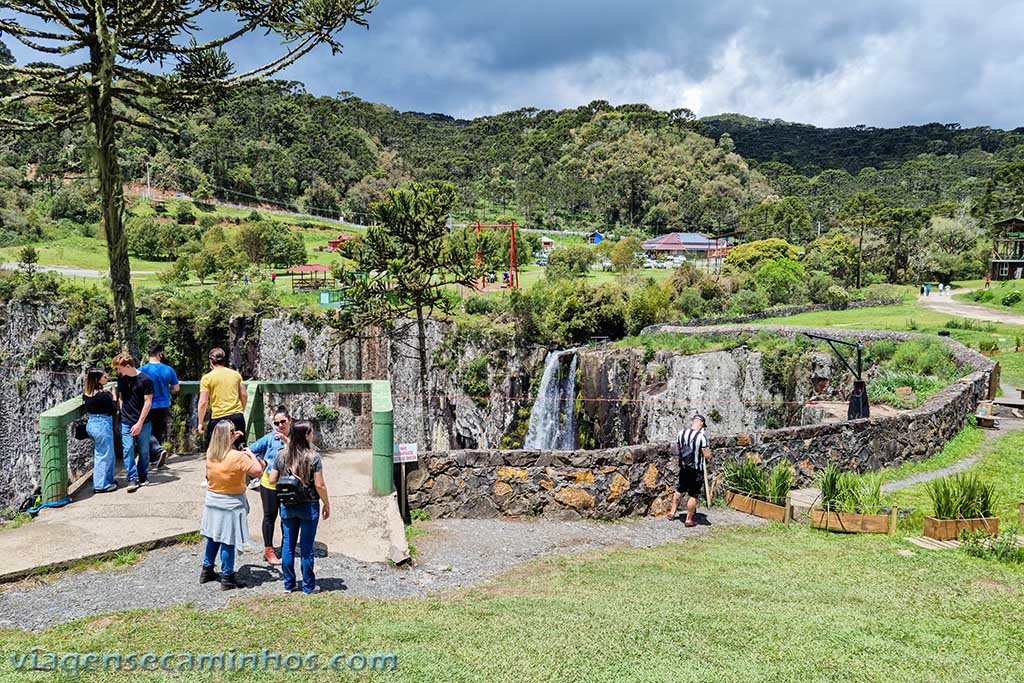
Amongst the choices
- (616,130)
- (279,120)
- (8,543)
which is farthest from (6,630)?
(616,130)

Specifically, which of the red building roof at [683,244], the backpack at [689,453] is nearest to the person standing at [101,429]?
the backpack at [689,453]

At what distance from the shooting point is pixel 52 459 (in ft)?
24.6

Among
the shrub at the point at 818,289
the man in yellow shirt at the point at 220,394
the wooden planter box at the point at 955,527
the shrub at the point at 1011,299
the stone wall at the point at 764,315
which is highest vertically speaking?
the shrub at the point at 818,289

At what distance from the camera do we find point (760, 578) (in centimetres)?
678

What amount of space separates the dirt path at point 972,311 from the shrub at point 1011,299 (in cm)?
118

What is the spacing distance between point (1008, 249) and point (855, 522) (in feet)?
181

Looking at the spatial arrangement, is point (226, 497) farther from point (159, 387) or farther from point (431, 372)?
point (431, 372)

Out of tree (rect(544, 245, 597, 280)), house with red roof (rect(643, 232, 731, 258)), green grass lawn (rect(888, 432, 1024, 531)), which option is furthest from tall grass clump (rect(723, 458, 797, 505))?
house with red roof (rect(643, 232, 731, 258))

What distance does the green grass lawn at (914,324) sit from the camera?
868 inches

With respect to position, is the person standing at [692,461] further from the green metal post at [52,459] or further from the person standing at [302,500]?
the green metal post at [52,459]

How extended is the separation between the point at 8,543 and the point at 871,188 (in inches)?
5401

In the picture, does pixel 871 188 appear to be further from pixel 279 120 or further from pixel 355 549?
pixel 355 549

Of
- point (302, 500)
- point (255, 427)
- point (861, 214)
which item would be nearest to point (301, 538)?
point (302, 500)

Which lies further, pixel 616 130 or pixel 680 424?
pixel 616 130
